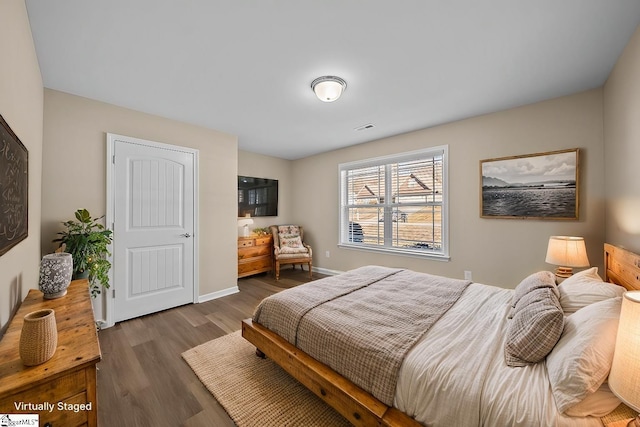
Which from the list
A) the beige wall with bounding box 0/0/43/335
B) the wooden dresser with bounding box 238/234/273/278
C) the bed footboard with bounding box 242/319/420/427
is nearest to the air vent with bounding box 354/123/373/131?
the wooden dresser with bounding box 238/234/273/278

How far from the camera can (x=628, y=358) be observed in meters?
0.85

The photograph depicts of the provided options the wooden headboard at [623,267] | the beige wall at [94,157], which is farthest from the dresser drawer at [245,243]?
the wooden headboard at [623,267]

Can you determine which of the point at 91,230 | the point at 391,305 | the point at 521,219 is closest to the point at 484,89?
the point at 521,219

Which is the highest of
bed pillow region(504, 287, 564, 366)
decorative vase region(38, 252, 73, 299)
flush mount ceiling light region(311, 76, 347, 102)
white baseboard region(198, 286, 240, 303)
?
flush mount ceiling light region(311, 76, 347, 102)

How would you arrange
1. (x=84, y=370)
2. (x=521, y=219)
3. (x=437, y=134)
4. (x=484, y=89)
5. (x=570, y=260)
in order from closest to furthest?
(x=84, y=370), (x=570, y=260), (x=484, y=89), (x=521, y=219), (x=437, y=134)

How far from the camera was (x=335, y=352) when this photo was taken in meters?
1.49

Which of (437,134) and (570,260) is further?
(437,134)

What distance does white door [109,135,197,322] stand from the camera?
2.80m

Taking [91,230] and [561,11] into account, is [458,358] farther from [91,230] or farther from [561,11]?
[91,230]

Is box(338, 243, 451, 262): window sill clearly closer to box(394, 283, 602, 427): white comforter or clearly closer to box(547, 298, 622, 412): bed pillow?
box(394, 283, 602, 427): white comforter

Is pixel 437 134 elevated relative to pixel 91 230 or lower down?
elevated

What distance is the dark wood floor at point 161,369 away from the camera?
156 cm

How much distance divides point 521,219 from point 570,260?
28.9 inches

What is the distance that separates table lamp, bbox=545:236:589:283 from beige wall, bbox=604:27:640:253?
9.6 inches
